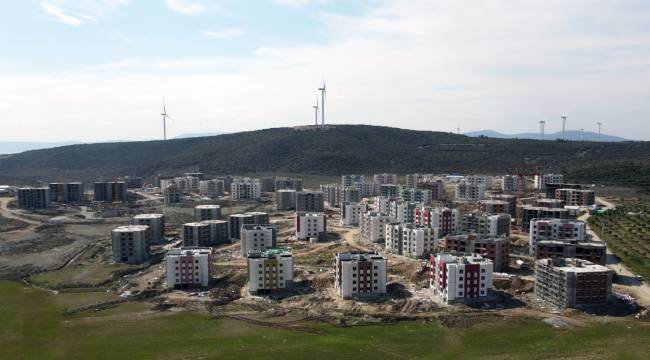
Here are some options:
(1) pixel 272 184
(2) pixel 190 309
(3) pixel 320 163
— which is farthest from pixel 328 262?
(3) pixel 320 163

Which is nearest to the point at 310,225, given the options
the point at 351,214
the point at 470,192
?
the point at 351,214

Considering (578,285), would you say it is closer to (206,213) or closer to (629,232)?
(629,232)

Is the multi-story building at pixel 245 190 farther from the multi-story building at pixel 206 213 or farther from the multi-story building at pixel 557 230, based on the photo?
the multi-story building at pixel 557 230

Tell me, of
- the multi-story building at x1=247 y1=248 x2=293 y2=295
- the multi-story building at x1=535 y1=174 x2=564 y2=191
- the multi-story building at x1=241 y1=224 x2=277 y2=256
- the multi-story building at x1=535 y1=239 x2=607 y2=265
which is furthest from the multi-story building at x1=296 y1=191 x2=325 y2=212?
the multi-story building at x1=535 y1=174 x2=564 y2=191

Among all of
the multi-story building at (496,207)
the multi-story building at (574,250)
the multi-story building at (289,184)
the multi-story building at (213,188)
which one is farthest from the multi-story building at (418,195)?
the multi-story building at (213,188)

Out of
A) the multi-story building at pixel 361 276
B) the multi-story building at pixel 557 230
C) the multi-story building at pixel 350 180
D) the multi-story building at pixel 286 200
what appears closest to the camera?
the multi-story building at pixel 361 276

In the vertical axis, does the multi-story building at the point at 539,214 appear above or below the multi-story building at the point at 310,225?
above

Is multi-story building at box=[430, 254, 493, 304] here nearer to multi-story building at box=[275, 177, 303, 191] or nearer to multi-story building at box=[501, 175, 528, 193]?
multi-story building at box=[501, 175, 528, 193]

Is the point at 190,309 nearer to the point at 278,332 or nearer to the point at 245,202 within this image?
the point at 278,332
